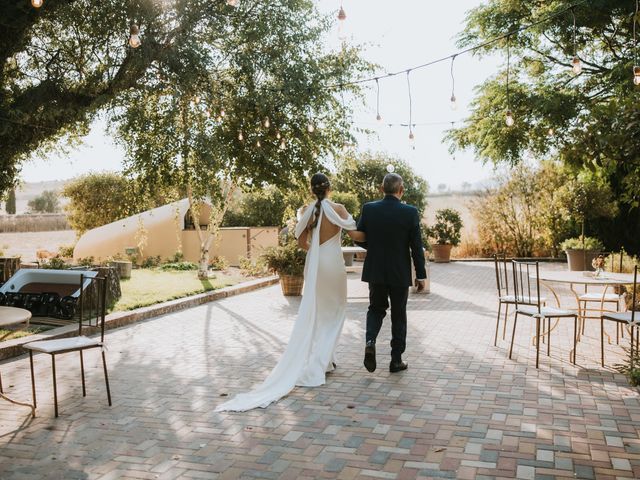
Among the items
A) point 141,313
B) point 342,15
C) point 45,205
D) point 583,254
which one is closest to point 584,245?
point 583,254

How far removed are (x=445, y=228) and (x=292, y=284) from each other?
9544mm

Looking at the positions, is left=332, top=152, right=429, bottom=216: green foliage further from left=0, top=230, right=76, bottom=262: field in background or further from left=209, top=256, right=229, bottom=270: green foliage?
left=0, top=230, right=76, bottom=262: field in background

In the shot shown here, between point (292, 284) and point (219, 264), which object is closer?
point (292, 284)

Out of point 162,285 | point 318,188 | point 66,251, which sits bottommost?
point 162,285

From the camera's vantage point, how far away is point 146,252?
20.4 meters

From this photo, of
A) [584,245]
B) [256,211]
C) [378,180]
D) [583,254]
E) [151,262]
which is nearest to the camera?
[583,254]

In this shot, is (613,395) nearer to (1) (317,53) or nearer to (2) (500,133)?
(1) (317,53)

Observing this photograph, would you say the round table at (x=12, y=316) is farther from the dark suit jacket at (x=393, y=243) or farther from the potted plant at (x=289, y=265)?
the potted plant at (x=289, y=265)

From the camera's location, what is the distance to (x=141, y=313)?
381 inches

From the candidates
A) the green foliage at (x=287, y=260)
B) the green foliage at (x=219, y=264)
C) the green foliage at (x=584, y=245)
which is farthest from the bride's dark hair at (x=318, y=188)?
the green foliage at (x=584, y=245)

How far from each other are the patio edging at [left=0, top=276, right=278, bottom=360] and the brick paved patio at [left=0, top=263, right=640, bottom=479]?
1.65 ft

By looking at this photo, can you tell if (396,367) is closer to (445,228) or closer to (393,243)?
(393,243)

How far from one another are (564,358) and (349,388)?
265 cm

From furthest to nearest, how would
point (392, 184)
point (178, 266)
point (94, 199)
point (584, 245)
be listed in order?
point (94, 199) → point (178, 266) → point (584, 245) → point (392, 184)
